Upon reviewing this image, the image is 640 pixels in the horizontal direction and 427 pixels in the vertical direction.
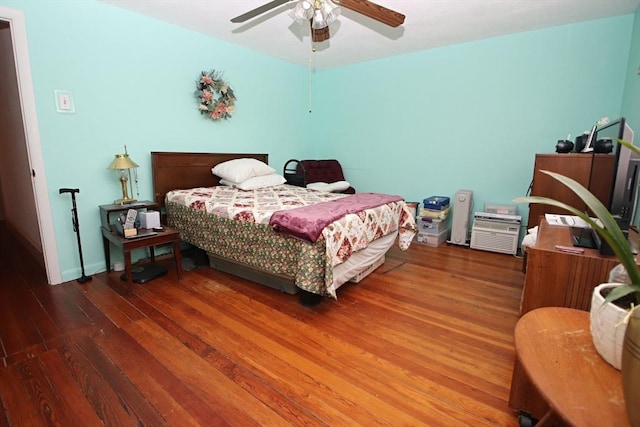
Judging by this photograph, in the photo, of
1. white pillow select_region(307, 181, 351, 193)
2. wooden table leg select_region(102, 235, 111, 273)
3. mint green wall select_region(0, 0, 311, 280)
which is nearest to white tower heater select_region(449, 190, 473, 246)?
white pillow select_region(307, 181, 351, 193)

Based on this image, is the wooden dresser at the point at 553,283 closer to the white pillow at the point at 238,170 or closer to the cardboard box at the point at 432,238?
the cardboard box at the point at 432,238

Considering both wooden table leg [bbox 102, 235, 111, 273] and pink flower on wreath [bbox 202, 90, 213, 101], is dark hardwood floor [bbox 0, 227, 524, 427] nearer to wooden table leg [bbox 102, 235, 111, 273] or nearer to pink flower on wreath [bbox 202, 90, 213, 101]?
wooden table leg [bbox 102, 235, 111, 273]

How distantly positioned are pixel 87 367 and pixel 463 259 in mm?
3288

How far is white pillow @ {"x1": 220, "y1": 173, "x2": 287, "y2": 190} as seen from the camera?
3404 mm

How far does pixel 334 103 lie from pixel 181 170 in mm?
2609

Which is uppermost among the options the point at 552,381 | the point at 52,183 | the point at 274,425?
the point at 52,183

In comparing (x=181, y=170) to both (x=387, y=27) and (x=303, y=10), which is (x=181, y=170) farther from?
(x=387, y=27)

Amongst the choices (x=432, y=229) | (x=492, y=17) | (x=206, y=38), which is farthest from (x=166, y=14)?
(x=432, y=229)

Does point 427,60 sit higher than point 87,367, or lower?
higher

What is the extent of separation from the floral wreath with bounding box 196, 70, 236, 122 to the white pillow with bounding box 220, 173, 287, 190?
0.81m

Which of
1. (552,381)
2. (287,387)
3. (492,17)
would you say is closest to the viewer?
(552,381)

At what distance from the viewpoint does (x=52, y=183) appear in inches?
101

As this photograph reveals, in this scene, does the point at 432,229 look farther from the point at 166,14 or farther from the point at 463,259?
the point at 166,14

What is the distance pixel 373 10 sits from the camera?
7.41 feet
